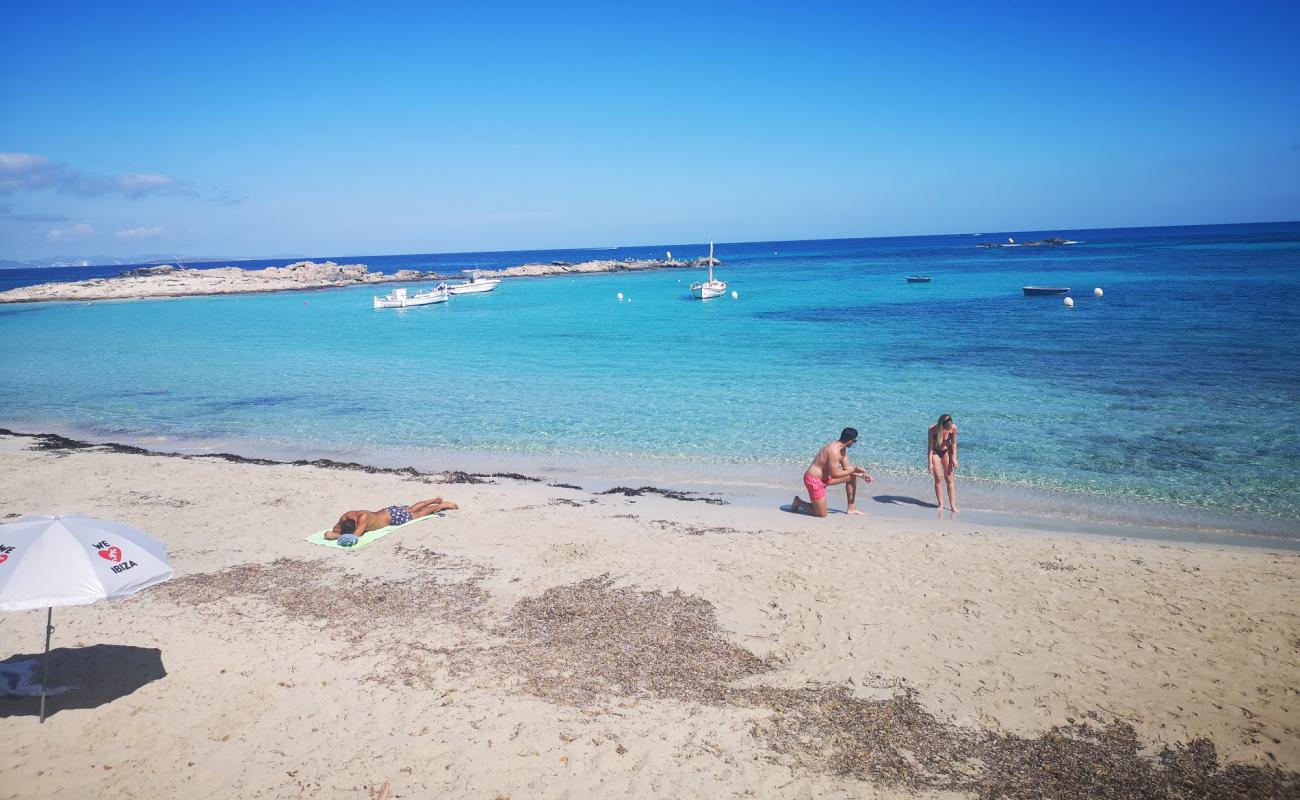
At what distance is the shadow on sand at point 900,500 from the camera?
11.6 m

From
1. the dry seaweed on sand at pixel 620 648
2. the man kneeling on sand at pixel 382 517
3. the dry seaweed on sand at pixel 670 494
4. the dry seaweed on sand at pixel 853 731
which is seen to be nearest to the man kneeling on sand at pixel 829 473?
the dry seaweed on sand at pixel 670 494

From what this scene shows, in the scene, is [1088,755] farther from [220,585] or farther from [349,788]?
[220,585]

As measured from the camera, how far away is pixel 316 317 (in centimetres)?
4741

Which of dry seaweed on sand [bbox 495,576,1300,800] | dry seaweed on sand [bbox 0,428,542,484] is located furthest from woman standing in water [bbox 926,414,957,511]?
dry seaweed on sand [bbox 0,428,542,484]

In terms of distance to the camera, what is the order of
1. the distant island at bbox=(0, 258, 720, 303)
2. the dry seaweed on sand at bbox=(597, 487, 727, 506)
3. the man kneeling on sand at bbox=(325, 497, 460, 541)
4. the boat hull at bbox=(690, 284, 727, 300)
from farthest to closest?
1. the distant island at bbox=(0, 258, 720, 303)
2. the boat hull at bbox=(690, 284, 727, 300)
3. the dry seaweed on sand at bbox=(597, 487, 727, 506)
4. the man kneeling on sand at bbox=(325, 497, 460, 541)

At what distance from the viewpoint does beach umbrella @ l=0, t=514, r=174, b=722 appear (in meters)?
5.09

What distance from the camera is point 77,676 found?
6371 mm

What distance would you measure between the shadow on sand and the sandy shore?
4.49ft

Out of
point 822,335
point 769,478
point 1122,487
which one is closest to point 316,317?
point 822,335

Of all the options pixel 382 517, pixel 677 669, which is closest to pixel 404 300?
pixel 382 517

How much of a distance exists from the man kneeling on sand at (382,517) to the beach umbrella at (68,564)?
13.1 ft

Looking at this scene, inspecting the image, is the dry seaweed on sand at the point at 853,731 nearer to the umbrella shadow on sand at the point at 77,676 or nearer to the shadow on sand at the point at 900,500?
the umbrella shadow on sand at the point at 77,676

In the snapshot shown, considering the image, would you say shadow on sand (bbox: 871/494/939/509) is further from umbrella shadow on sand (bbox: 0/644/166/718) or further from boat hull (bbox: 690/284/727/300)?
boat hull (bbox: 690/284/727/300)

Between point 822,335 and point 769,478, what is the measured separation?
66.4ft
